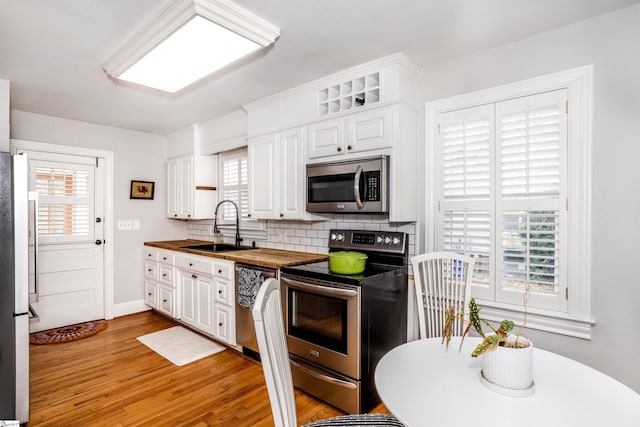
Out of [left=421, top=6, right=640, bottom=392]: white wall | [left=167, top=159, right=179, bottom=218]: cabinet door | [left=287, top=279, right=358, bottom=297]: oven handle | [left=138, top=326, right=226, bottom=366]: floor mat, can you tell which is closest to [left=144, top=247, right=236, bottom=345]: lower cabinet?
[left=138, top=326, right=226, bottom=366]: floor mat

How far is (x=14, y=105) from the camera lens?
132 inches

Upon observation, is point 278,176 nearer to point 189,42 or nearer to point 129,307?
point 189,42

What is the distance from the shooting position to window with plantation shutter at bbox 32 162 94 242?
3.72 meters

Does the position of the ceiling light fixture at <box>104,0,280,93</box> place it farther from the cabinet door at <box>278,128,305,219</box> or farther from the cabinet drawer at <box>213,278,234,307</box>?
the cabinet drawer at <box>213,278,234,307</box>

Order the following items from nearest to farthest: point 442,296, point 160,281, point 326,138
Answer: point 442,296, point 326,138, point 160,281

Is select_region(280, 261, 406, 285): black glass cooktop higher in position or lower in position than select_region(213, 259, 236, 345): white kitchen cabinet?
higher

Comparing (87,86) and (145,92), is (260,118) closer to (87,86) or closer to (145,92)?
(145,92)

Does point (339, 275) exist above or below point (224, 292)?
above

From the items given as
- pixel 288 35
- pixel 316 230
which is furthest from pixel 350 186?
pixel 288 35

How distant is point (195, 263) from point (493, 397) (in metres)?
3.00

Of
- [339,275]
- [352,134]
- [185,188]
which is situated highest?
[352,134]

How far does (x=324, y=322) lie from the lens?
7.68 ft

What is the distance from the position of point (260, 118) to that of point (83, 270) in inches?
112

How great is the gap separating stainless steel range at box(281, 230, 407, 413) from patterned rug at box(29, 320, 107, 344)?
2.54 m
